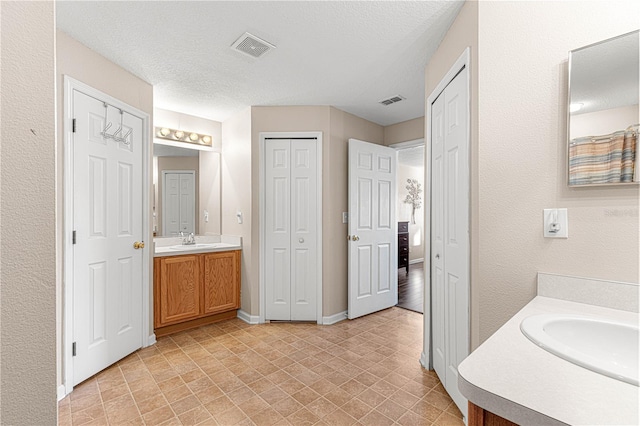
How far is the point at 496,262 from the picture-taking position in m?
1.42

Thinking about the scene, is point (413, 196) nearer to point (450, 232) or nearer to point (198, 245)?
point (198, 245)

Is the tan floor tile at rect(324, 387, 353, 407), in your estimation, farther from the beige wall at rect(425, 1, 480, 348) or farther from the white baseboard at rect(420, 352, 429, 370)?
the beige wall at rect(425, 1, 480, 348)

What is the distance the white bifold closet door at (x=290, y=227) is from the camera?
10.9 ft

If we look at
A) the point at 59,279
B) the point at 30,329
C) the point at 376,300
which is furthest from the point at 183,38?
→ the point at 376,300

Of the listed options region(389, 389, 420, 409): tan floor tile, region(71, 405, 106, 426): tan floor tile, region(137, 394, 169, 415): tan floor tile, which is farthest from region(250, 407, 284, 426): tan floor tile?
region(71, 405, 106, 426): tan floor tile

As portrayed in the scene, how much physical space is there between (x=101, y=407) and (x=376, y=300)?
2.73m

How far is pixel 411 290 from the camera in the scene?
15.4ft

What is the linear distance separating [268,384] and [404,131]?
321 cm

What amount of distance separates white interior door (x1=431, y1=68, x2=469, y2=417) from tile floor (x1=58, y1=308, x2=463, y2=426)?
284mm

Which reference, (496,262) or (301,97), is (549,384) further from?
(301,97)

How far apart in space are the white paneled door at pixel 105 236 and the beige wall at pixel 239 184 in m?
1.04

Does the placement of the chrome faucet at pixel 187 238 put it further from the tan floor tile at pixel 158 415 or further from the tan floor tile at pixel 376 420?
the tan floor tile at pixel 376 420

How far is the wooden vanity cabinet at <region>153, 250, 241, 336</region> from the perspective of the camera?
9.45ft

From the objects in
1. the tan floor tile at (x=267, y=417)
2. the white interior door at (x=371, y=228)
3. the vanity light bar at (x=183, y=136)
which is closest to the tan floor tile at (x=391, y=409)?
the tan floor tile at (x=267, y=417)
